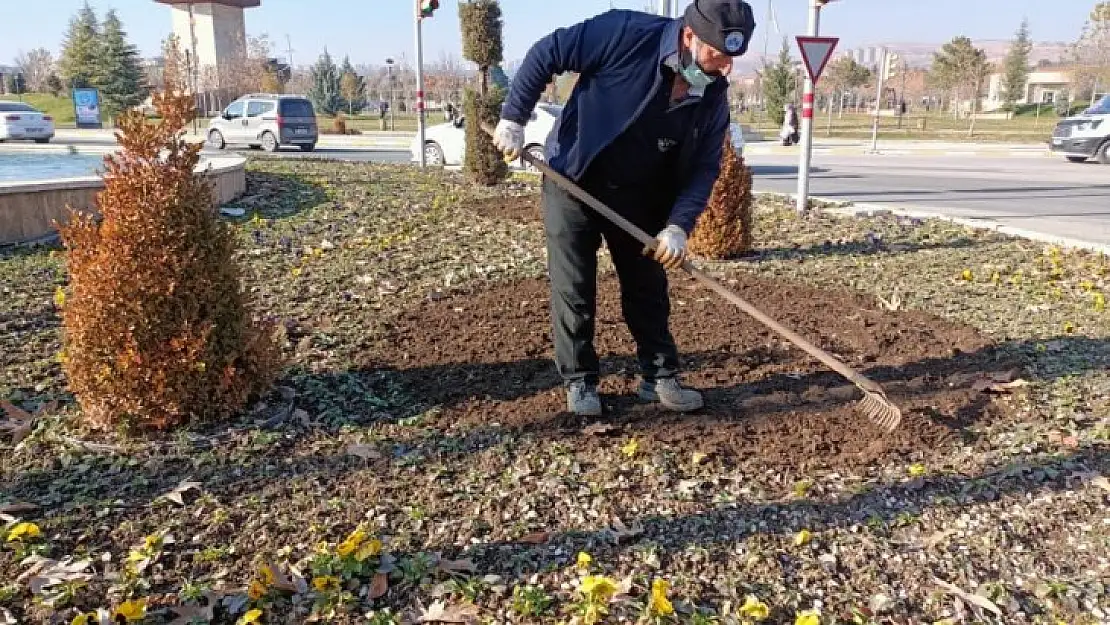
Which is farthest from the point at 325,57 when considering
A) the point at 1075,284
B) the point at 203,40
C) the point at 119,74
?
the point at 1075,284

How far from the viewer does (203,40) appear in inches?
2053

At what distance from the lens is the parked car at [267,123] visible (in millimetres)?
22672

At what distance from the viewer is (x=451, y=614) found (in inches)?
90.2

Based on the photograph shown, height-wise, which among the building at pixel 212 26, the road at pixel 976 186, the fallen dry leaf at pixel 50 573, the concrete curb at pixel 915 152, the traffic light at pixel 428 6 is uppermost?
the building at pixel 212 26

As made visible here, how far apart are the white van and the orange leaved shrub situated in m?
20.5

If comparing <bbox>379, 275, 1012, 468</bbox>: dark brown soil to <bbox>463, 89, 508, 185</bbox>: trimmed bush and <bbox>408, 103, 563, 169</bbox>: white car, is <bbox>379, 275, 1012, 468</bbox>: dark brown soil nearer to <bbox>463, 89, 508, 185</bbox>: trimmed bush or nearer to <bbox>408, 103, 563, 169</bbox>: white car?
<bbox>463, 89, 508, 185</bbox>: trimmed bush

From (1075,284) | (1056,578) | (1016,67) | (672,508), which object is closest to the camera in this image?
(1056,578)

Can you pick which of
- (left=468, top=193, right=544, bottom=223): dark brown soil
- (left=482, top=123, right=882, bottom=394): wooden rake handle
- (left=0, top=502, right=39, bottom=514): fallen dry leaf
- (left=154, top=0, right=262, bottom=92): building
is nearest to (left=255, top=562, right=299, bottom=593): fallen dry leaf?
(left=0, top=502, right=39, bottom=514): fallen dry leaf

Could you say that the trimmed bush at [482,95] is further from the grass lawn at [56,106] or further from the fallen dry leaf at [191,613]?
the grass lawn at [56,106]

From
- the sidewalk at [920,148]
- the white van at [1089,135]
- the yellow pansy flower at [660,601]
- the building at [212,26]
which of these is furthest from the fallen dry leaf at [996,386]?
the building at [212,26]

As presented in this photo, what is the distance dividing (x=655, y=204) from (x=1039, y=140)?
31512 millimetres

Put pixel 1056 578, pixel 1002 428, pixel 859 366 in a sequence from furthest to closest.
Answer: pixel 859 366, pixel 1002 428, pixel 1056 578

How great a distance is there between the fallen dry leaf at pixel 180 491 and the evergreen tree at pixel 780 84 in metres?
32.5

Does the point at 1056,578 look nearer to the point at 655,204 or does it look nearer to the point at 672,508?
the point at 672,508
